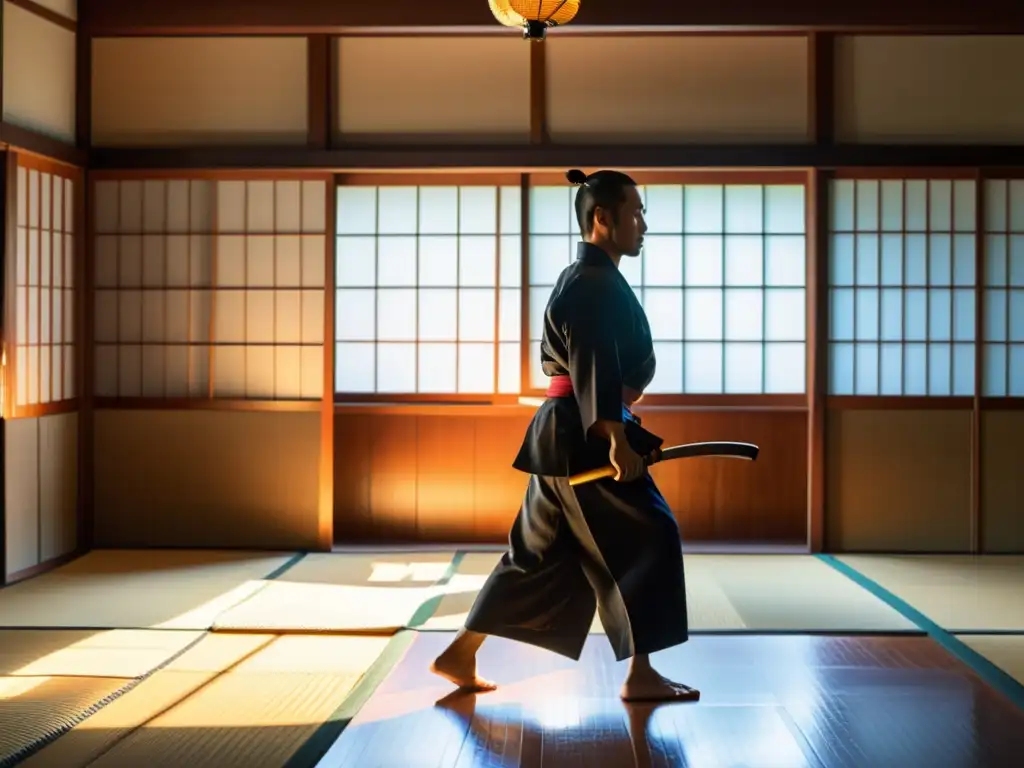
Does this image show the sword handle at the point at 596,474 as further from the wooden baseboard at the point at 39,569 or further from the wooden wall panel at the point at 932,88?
the wooden wall panel at the point at 932,88

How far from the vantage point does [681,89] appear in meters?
5.46

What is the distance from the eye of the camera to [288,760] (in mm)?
2582

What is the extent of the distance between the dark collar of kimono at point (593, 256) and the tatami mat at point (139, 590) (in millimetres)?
1891

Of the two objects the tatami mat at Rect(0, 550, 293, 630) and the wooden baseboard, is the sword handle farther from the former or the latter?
the wooden baseboard

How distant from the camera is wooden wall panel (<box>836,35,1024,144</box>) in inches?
213

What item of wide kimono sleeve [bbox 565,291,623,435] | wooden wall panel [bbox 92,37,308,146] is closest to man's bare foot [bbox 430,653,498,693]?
wide kimono sleeve [bbox 565,291,623,435]

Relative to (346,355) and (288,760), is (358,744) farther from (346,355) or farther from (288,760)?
(346,355)

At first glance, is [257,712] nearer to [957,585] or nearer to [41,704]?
[41,704]

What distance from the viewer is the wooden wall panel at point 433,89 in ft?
17.9

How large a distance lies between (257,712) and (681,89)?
366 centimetres

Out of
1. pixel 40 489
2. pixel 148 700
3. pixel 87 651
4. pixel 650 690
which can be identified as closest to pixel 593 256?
pixel 650 690

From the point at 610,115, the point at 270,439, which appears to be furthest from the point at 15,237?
the point at 610,115

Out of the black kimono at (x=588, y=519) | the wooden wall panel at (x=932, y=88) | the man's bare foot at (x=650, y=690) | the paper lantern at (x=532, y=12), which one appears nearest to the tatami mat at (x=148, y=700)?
the black kimono at (x=588, y=519)

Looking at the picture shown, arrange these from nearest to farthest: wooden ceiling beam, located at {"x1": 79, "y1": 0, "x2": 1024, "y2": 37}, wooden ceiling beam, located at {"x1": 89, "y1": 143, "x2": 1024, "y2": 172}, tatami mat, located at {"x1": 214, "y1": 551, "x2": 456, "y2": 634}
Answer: tatami mat, located at {"x1": 214, "y1": 551, "x2": 456, "y2": 634}, wooden ceiling beam, located at {"x1": 79, "y1": 0, "x2": 1024, "y2": 37}, wooden ceiling beam, located at {"x1": 89, "y1": 143, "x2": 1024, "y2": 172}
